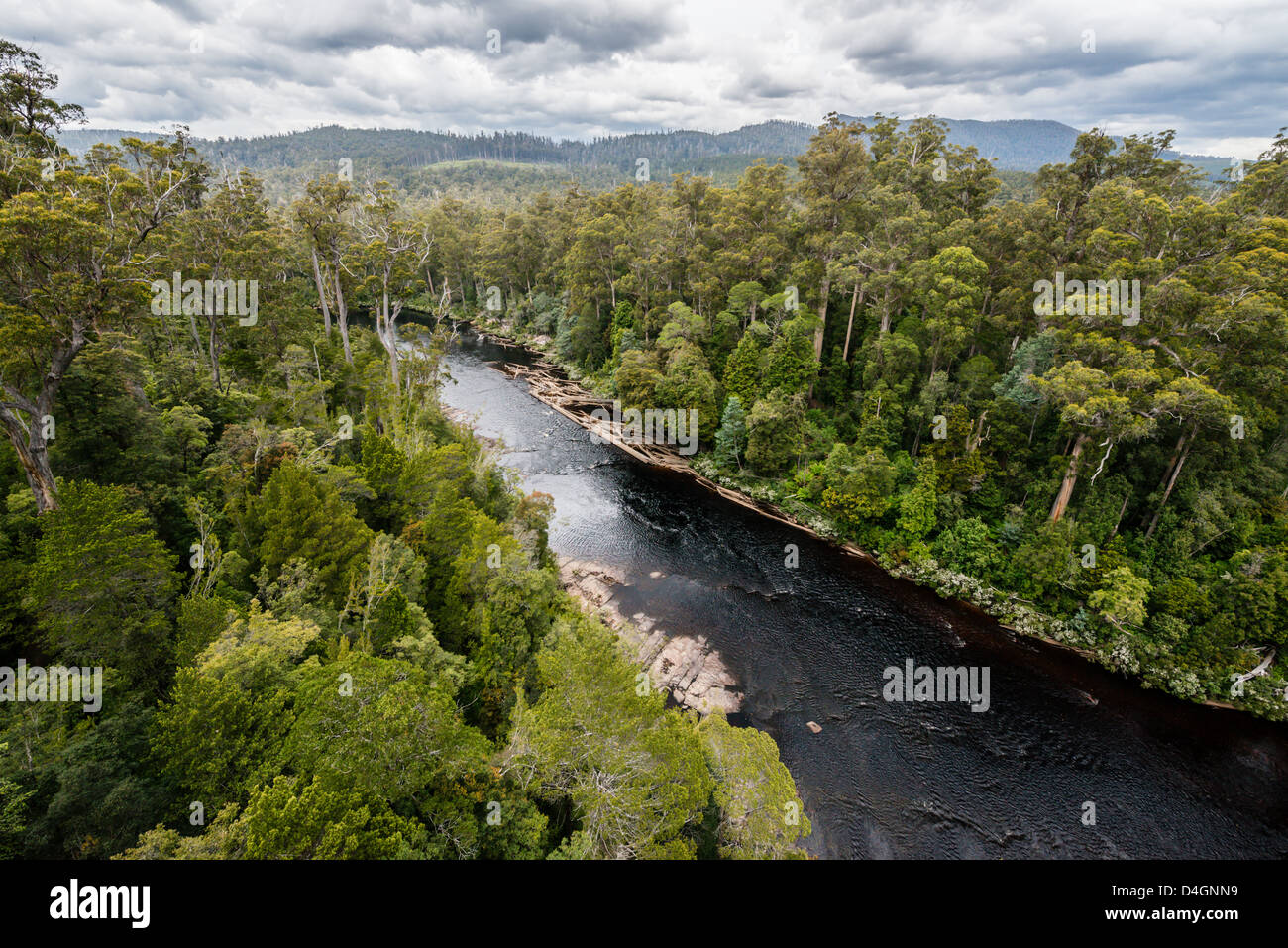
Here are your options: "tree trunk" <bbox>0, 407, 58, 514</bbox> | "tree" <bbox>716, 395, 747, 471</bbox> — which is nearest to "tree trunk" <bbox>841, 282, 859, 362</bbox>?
"tree" <bbox>716, 395, 747, 471</bbox>

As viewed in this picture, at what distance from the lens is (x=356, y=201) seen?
3303cm

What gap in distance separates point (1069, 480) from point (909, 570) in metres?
9.42

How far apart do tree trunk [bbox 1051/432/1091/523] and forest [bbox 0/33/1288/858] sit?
43cm

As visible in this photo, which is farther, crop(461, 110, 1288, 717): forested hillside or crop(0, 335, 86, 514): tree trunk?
crop(461, 110, 1288, 717): forested hillside

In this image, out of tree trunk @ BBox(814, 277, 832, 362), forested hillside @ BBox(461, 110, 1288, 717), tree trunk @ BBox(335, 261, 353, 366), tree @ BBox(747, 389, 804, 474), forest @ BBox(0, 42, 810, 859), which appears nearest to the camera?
forest @ BBox(0, 42, 810, 859)

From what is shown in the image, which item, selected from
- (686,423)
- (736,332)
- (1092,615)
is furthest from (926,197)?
(1092,615)

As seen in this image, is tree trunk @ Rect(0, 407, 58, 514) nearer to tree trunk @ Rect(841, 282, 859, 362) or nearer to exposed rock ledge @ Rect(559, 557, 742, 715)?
exposed rock ledge @ Rect(559, 557, 742, 715)

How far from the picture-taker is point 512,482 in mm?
37375

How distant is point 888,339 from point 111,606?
39.0 meters

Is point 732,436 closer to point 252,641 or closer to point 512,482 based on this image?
point 512,482

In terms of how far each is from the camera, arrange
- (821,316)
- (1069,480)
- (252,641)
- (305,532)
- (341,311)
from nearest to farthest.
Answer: (252,641), (305,532), (1069,480), (341,311), (821,316)

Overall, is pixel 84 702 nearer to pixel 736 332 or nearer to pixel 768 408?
pixel 768 408

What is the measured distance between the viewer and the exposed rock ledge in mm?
23625

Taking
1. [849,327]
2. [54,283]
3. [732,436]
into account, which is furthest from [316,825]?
[849,327]
